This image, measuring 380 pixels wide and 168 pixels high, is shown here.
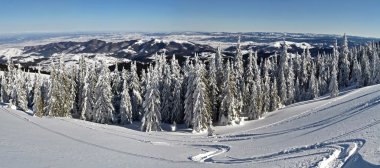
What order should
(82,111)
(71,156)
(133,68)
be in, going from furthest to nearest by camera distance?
(133,68) → (82,111) → (71,156)

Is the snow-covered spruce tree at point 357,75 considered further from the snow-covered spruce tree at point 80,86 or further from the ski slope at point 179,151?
the snow-covered spruce tree at point 80,86

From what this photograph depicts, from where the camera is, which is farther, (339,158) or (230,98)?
(230,98)

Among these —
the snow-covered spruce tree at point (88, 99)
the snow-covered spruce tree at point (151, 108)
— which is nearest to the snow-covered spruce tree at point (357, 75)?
the snow-covered spruce tree at point (151, 108)

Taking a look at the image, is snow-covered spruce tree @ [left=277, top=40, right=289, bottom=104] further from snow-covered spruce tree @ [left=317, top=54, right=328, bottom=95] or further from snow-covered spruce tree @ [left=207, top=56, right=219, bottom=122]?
snow-covered spruce tree @ [left=207, top=56, right=219, bottom=122]

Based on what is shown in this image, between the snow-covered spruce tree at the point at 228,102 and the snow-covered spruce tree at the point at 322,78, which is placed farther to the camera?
the snow-covered spruce tree at the point at 322,78

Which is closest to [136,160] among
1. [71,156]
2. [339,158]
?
[71,156]

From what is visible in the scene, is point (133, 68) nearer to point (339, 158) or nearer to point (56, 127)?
point (56, 127)
